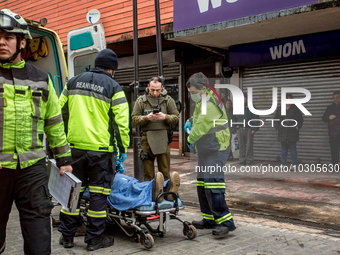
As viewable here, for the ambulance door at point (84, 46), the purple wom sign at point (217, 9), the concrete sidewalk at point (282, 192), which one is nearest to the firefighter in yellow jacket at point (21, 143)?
the concrete sidewalk at point (282, 192)

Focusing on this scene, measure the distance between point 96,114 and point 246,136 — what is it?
7252 mm

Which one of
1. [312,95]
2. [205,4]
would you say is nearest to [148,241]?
[205,4]

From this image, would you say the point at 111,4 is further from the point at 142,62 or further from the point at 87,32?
the point at 87,32

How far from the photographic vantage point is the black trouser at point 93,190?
3881 mm

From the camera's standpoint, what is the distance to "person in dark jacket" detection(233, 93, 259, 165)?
1045 cm

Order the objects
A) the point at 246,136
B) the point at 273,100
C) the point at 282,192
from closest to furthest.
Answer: the point at 282,192 < the point at 246,136 < the point at 273,100

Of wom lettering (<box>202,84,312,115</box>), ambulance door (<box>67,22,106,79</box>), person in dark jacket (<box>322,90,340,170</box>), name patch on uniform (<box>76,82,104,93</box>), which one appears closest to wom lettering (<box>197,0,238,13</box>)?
wom lettering (<box>202,84,312,115</box>)

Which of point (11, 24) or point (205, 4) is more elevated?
point (205, 4)

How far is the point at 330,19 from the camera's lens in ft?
26.5

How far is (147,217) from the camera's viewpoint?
4020 millimetres

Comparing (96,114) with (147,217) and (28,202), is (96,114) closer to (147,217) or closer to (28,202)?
(147,217)

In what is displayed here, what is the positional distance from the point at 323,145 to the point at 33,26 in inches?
304

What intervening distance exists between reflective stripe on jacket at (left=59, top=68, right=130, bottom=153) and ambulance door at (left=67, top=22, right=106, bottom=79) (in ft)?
8.58

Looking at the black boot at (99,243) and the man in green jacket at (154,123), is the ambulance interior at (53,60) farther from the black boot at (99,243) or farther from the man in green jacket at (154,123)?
the black boot at (99,243)
